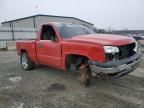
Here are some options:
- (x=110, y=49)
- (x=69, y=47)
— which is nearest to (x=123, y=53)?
(x=110, y=49)

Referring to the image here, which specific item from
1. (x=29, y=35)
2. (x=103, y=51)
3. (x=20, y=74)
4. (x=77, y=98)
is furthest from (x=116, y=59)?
(x=29, y=35)

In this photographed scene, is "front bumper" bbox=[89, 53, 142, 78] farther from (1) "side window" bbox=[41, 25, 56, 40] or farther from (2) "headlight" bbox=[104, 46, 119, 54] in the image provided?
(1) "side window" bbox=[41, 25, 56, 40]

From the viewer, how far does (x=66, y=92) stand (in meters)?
5.88

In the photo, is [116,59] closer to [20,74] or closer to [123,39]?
[123,39]

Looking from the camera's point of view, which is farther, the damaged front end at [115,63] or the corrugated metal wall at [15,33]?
the corrugated metal wall at [15,33]

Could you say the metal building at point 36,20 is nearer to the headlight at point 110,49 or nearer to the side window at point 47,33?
the side window at point 47,33

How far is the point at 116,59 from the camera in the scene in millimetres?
5430

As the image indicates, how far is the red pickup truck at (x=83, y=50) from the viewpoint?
5309 millimetres

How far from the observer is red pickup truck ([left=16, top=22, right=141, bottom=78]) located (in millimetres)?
5309

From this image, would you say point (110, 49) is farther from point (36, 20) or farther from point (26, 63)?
point (36, 20)

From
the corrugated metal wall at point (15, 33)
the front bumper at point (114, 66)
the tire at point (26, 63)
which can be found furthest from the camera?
the corrugated metal wall at point (15, 33)

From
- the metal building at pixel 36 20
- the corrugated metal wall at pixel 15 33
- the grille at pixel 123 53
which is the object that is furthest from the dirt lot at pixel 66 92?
the metal building at pixel 36 20

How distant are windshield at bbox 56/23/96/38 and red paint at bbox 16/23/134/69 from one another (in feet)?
0.53

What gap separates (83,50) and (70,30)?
1.50 meters
